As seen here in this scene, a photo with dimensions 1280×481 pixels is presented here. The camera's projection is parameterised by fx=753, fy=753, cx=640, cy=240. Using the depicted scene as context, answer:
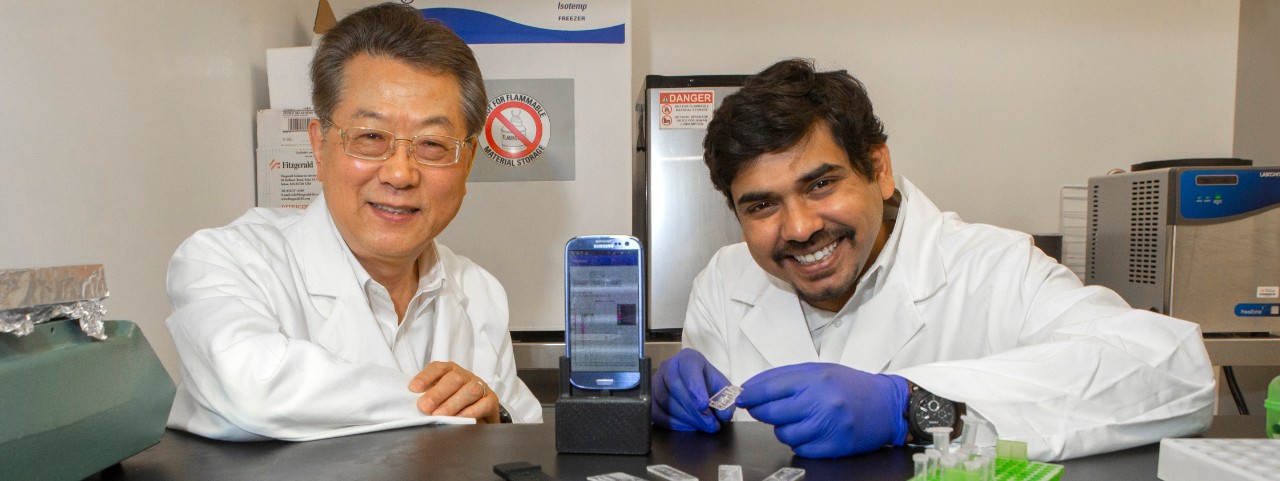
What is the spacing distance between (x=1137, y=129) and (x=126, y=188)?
2501 millimetres

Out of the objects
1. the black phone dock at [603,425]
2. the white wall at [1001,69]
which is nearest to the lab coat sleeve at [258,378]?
the black phone dock at [603,425]

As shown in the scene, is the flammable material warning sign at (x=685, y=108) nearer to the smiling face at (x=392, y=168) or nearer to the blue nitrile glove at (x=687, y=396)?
the smiling face at (x=392, y=168)

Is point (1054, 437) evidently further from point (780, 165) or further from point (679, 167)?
point (679, 167)

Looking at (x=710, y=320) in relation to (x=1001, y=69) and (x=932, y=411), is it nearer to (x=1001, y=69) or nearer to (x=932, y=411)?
(x=932, y=411)

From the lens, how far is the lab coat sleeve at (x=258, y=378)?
30.7 inches

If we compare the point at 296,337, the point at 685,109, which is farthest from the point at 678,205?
the point at 296,337

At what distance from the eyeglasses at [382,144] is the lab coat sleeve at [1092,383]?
2.32 feet

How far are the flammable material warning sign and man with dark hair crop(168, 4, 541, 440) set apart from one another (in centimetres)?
71

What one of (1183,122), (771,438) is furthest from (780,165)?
(1183,122)

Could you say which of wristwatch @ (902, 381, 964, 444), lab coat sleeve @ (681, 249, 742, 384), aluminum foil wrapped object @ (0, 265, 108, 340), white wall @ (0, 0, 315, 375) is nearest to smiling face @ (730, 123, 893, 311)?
lab coat sleeve @ (681, 249, 742, 384)

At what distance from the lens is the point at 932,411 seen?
0.79 metres

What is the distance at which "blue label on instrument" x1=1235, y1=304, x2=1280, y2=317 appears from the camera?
1.62 metres

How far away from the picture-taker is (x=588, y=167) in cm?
189

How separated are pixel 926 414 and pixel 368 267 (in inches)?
33.3
